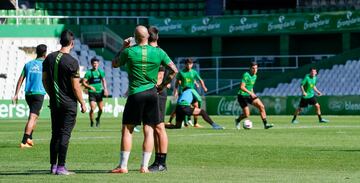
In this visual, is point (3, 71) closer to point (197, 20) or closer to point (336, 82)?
point (197, 20)

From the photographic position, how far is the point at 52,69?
619 inches

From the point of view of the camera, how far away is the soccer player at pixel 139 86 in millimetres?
15164

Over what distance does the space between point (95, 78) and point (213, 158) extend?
57.2 ft

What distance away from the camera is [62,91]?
15688 millimetres

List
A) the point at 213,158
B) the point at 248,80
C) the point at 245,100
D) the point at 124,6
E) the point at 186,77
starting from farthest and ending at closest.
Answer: the point at 124,6 → the point at 186,77 → the point at 245,100 → the point at 248,80 → the point at 213,158

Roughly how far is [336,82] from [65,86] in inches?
1564

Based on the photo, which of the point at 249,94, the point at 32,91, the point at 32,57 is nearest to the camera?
the point at 32,91

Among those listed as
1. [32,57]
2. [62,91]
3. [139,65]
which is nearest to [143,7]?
[32,57]

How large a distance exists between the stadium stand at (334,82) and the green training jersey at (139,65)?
128ft

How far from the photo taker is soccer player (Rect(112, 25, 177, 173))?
15.2 meters

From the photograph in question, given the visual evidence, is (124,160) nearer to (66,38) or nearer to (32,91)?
(66,38)

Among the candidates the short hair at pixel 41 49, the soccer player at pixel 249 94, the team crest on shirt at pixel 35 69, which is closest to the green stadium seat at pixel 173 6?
the soccer player at pixel 249 94

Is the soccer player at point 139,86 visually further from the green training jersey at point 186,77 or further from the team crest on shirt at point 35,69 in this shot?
the green training jersey at point 186,77

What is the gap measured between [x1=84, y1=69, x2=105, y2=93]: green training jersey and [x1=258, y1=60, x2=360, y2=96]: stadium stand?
67.2 ft
